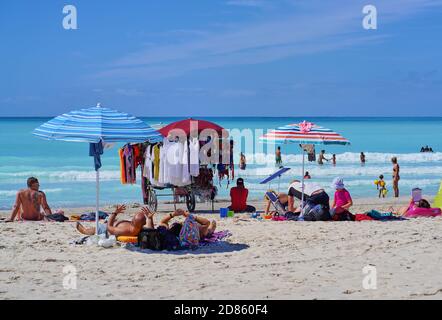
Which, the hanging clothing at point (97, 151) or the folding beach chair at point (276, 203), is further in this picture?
the folding beach chair at point (276, 203)

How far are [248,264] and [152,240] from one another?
137 cm

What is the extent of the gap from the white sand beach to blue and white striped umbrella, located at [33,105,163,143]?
143cm

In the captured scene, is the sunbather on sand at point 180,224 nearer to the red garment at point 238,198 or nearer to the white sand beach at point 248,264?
the white sand beach at point 248,264

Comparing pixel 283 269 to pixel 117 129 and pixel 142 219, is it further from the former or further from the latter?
pixel 117 129

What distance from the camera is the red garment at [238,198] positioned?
13062 millimetres

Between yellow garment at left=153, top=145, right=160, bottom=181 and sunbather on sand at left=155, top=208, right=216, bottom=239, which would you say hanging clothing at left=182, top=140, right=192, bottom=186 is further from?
sunbather on sand at left=155, top=208, right=216, bottom=239

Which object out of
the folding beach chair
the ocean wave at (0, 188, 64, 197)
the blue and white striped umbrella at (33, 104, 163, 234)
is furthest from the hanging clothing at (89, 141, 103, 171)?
the ocean wave at (0, 188, 64, 197)

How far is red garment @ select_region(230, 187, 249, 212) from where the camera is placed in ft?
42.9

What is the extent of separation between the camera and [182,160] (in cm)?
1259

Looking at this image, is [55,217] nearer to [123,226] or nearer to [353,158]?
[123,226]

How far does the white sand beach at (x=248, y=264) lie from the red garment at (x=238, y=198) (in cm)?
258

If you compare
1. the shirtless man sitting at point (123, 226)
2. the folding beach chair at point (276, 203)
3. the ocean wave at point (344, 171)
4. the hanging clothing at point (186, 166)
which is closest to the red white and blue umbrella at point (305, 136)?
the folding beach chair at point (276, 203)

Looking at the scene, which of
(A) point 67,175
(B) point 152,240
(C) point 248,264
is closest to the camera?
(C) point 248,264

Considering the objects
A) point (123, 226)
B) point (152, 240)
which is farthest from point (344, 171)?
point (152, 240)
